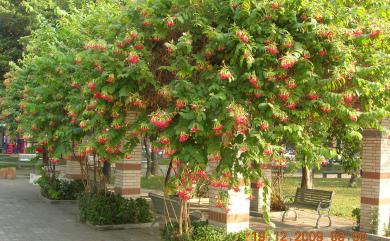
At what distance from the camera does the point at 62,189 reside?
53.7 ft

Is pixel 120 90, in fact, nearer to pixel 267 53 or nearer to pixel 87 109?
pixel 87 109

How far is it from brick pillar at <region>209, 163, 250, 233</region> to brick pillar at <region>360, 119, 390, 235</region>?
3.69m

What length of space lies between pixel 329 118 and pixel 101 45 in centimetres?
363

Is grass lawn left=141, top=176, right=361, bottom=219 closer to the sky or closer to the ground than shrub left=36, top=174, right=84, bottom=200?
closer to the ground

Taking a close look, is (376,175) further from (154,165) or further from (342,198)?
(154,165)

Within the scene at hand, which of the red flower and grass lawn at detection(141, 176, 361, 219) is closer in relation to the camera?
the red flower

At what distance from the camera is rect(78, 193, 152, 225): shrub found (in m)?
11.6

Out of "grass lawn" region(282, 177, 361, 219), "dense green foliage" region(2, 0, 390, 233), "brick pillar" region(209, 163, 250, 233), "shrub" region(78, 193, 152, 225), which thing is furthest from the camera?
"grass lawn" region(282, 177, 361, 219)

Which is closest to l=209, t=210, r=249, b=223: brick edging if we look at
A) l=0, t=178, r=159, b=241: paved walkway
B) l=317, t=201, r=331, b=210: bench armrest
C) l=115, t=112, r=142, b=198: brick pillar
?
l=0, t=178, r=159, b=241: paved walkway

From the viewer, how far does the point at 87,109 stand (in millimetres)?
8289

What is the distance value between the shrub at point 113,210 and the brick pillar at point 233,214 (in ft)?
11.0

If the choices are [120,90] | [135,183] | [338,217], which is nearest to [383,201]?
[338,217]

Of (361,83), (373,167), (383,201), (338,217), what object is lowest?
(338,217)
